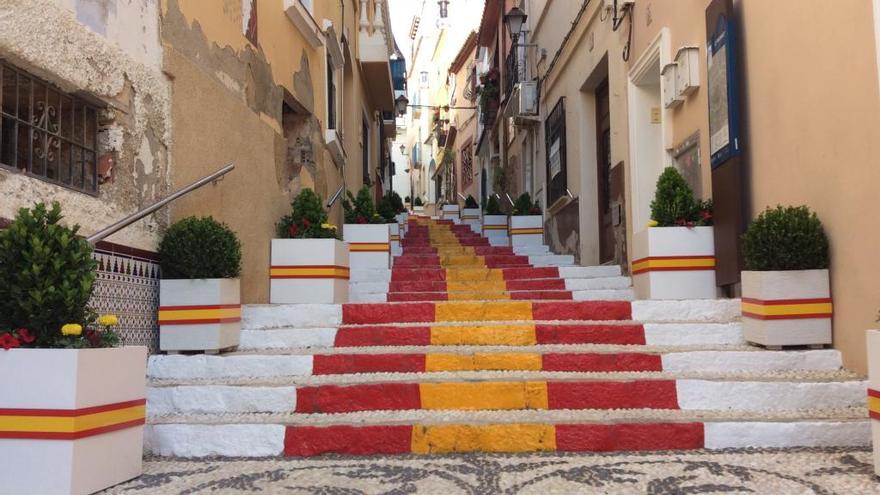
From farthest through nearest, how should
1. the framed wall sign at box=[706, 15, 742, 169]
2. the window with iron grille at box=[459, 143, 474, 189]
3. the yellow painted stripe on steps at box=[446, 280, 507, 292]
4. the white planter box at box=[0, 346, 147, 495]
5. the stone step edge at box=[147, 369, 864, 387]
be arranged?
1. the window with iron grille at box=[459, 143, 474, 189]
2. the yellow painted stripe on steps at box=[446, 280, 507, 292]
3. the framed wall sign at box=[706, 15, 742, 169]
4. the stone step edge at box=[147, 369, 864, 387]
5. the white planter box at box=[0, 346, 147, 495]

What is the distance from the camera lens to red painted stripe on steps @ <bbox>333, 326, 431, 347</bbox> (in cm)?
484

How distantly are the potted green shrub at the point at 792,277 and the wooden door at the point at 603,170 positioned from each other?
14.7 ft

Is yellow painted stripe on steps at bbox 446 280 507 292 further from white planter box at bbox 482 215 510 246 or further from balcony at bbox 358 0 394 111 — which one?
balcony at bbox 358 0 394 111

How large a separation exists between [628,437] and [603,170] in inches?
241

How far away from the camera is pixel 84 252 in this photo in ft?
10.1

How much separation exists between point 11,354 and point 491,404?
2.26 m

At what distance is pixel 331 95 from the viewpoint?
370 inches

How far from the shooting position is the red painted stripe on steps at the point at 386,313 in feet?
17.5

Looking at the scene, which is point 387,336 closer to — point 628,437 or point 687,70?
point 628,437

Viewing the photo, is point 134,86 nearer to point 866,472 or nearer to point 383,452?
point 383,452

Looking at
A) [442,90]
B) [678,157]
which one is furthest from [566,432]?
[442,90]

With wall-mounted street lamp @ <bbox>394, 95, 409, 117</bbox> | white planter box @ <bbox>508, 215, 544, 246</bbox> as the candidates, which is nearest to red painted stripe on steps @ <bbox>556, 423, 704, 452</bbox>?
white planter box @ <bbox>508, 215, 544, 246</bbox>

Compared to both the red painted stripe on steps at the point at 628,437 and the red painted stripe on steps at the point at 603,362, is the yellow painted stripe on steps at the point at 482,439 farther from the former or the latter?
the red painted stripe on steps at the point at 603,362

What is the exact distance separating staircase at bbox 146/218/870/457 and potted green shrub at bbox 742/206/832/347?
131 mm
